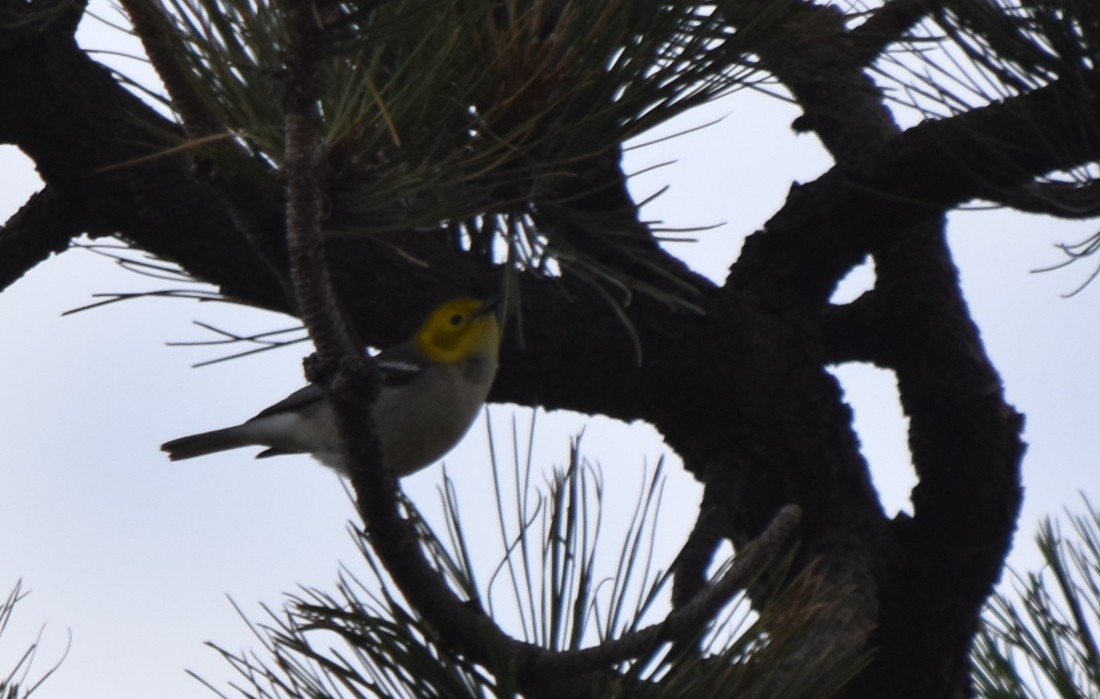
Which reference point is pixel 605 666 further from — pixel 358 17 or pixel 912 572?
pixel 912 572

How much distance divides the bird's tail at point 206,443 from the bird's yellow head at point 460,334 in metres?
0.92

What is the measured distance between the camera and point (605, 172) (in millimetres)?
2596

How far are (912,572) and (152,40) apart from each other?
1.81m

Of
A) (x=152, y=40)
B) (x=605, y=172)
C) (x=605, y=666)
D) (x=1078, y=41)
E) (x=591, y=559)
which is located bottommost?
(x=605, y=666)

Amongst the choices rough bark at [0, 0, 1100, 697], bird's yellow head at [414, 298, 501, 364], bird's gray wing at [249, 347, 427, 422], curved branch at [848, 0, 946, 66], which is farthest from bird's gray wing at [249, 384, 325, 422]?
curved branch at [848, 0, 946, 66]

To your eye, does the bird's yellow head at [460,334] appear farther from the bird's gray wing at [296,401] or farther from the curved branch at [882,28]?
the curved branch at [882,28]

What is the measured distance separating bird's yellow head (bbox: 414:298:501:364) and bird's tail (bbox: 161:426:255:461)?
0.92 metres

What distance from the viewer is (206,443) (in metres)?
4.45

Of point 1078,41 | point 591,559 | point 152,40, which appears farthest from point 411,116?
point 1078,41

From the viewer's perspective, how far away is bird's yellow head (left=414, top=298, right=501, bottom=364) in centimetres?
304

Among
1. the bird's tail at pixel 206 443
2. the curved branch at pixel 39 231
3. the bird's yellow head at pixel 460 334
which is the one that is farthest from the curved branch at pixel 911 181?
the bird's tail at pixel 206 443

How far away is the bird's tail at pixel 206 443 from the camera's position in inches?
171

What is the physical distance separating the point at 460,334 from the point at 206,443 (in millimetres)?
1280

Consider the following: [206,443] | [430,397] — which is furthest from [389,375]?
[206,443]
